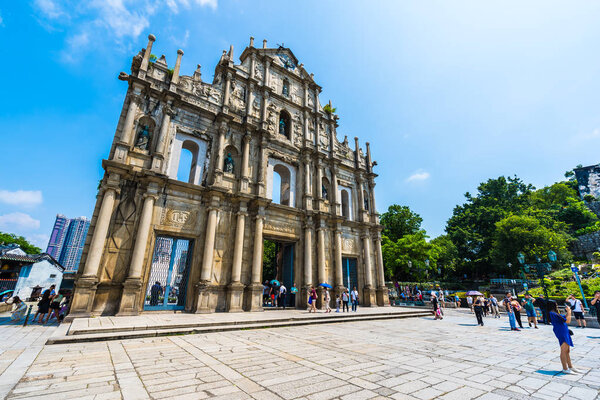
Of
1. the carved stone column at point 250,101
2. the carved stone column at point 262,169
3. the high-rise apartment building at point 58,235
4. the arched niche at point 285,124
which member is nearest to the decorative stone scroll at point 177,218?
the carved stone column at point 262,169

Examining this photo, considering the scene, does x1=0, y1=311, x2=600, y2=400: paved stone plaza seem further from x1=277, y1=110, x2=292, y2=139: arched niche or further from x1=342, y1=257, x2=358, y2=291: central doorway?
x1=277, y1=110, x2=292, y2=139: arched niche

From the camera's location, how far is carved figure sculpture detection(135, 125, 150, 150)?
503 inches

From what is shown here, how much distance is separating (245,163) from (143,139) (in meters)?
5.27

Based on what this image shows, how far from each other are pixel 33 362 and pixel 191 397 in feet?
12.4

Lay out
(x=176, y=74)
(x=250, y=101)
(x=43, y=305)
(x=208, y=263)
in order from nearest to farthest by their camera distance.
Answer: (x=43, y=305)
(x=208, y=263)
(x=176, y=74)
(x=250, y=101)

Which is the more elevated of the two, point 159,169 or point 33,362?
point 159,169

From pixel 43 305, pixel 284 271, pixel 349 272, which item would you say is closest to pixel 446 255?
pixel 349 272

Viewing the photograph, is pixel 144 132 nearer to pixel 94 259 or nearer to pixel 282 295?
pixel 94 259

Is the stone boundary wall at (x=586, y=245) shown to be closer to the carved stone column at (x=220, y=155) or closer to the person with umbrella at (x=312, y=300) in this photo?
the person with umbrella at (x=312, y=300)

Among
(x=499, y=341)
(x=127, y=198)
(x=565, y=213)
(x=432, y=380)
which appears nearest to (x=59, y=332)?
(x=127, y=198)

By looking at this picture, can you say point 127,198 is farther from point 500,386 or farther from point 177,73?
point 500,386

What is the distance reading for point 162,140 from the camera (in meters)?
13.0

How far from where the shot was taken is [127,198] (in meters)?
11.8

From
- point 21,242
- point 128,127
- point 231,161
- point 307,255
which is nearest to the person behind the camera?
point 128,127
